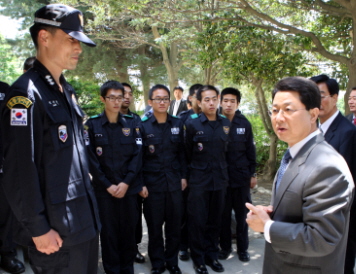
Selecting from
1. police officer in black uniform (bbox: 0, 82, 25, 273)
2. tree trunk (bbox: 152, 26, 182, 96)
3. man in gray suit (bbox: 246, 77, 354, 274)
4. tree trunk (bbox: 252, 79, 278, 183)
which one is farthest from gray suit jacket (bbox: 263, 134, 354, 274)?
tree trunk (bbox: 152, 26, 182, 96)

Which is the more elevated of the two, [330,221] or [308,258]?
[330,221]

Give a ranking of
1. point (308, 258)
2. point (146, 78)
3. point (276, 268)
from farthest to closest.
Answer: point (146, 78), point (276, 268), point (308, 258)

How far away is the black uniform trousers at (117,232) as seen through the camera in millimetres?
2896

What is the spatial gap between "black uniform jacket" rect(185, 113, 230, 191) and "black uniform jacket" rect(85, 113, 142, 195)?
63 centimetres

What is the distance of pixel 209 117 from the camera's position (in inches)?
133

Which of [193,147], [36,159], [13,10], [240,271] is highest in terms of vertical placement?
[13,10]

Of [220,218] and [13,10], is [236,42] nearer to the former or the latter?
[220,218]

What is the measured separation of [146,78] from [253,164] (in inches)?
498

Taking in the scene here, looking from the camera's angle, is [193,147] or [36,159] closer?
[36,159]

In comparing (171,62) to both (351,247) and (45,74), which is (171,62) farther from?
(45,74)

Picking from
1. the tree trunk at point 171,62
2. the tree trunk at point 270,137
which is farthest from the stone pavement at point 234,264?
the tree trunk at point 171,62

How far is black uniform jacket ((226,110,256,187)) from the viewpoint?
3447 millimetres

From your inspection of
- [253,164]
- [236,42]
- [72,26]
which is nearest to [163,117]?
[253,164]

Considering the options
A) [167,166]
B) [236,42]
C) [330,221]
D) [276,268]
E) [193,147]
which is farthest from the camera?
[236,42]
